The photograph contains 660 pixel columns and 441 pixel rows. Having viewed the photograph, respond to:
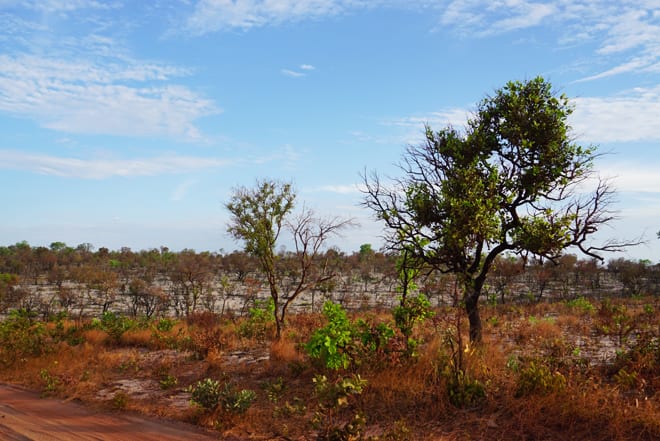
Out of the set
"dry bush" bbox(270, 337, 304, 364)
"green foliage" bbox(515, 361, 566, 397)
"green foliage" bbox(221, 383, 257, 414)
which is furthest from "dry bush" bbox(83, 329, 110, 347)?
"green foliage" bbox(515, 361, 566, 397)

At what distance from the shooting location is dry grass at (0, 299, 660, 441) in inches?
299

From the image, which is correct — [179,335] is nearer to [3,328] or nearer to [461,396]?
[3,328]

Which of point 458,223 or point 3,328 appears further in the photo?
point 3,328

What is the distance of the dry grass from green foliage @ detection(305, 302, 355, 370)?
522 millimetres

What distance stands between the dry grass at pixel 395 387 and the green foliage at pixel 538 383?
69 mm

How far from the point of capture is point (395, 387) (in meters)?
9.39

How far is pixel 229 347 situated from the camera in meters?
15.9

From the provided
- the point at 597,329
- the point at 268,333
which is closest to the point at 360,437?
the point at 268,333

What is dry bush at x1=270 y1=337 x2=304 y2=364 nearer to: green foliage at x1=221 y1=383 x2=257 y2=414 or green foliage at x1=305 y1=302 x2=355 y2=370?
green foliage at x1=305 y1=302 x2=355 y2=370

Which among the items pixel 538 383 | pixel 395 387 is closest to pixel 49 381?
pixel 395 387

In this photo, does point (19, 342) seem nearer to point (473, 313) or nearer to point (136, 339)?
point (136, 339)

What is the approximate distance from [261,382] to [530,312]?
759 inches

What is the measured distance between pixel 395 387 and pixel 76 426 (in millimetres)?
6481

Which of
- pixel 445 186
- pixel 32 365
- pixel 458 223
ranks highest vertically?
pixel 445 186
